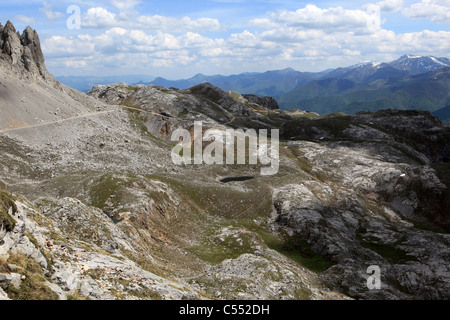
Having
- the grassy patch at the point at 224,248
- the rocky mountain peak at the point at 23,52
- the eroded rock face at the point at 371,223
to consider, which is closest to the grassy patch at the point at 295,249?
the eroded rock face at the point at 371,223

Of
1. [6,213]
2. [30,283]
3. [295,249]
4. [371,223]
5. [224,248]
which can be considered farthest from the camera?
[371,223]

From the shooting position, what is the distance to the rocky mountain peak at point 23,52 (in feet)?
346

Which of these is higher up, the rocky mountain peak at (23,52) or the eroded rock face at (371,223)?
the rocky mountain peak at (23,52)

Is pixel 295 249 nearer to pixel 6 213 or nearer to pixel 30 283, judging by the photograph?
pixel 30 283

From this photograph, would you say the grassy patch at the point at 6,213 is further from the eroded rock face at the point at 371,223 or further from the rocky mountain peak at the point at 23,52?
the rocky mountain peak at the point at 23,52

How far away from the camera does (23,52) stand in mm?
110500

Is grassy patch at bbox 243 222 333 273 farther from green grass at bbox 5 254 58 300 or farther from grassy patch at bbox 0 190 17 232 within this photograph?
grassy patch at bbox 0 190 17 232

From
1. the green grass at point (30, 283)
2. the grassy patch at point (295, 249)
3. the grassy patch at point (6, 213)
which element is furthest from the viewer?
the grassy patch at point (295, 249)

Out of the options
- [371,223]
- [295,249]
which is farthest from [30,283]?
[371,223]

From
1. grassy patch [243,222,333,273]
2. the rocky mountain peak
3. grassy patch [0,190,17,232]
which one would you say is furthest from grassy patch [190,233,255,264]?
the rocky mountain peak

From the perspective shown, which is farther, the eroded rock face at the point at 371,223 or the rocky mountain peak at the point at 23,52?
the rocky mountain peak at the point at 23,52

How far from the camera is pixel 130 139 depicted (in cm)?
11206
